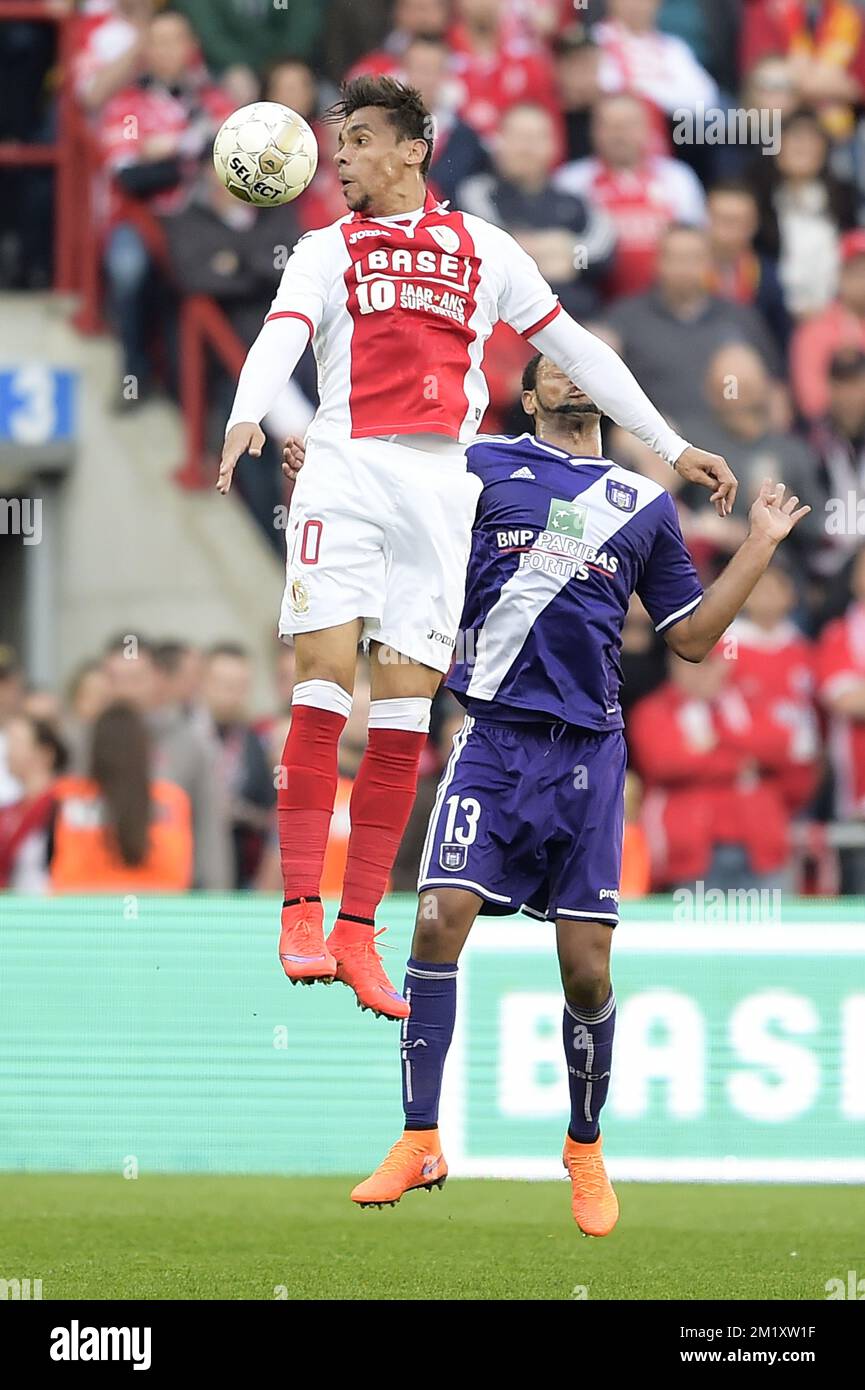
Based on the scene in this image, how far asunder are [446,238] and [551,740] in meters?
1.53

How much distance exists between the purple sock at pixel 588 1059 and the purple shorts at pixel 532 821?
1.14ft

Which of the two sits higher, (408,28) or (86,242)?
(408,28)

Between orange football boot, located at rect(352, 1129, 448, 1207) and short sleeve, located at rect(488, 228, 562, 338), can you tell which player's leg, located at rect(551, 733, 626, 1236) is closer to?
orange football boot, located at rect(352, 1129, 448, 1207)

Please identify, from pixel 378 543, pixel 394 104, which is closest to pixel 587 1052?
pixel 378 543

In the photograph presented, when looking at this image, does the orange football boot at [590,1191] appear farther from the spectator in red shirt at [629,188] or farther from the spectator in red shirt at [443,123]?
the spectator in red shirt at [629,188]

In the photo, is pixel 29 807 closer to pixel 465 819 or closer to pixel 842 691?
pixel 842 691

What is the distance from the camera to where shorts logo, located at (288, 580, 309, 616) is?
284 inches

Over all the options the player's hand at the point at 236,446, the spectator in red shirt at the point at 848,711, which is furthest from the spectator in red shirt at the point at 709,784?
the player's hand at the point at 236,446

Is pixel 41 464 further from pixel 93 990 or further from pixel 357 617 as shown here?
pixel 357 617

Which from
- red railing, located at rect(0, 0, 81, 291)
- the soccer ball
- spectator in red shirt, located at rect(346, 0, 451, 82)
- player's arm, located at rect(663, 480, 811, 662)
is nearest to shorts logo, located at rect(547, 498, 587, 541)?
player's arm, located at rect(663, 480, 811, 662)

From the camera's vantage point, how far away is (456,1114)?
1092cm

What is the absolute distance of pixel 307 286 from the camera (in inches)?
282

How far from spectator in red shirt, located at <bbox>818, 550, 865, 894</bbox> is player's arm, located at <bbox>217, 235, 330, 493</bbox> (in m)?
5.88

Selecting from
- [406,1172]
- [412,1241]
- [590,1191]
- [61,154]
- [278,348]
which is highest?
[61,154]
